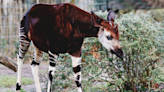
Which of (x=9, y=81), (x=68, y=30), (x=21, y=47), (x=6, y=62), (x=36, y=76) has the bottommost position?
(x=9, y=81)

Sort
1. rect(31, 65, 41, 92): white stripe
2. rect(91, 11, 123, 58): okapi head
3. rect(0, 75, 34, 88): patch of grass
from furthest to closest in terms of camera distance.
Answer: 1. rect(0, 75, 34, 88): patch of grass
2. rect(31, 65, 41, 92): white stripe
3. rect(91, 11, 123, 58): okapi head

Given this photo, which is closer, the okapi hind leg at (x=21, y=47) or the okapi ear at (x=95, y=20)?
the okapi ear at (x=95, y=20)

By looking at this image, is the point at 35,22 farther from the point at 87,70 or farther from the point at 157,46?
the point at 157,46

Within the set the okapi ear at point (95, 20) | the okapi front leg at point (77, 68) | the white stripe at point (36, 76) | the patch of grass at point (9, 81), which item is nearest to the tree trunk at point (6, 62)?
the patch of grass at point (9, 81)

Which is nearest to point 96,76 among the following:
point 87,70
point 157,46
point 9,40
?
point 87,70

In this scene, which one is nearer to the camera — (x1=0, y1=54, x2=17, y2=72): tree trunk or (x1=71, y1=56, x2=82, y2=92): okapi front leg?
(x1=71, y1=56, x2=82, y2=92): okapi front leg

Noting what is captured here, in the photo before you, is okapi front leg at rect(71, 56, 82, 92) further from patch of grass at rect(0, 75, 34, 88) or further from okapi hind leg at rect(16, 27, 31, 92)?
patch of grass at rect(0, 75, 34, 88)

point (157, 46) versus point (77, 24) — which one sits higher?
point (77, 24)

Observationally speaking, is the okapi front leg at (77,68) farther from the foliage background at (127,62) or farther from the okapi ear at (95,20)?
the foliage background at (127,62)

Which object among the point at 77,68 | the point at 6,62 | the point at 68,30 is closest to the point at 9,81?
the point at 6,62

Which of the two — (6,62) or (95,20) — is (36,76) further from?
(6,62)

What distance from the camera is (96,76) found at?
3959mm

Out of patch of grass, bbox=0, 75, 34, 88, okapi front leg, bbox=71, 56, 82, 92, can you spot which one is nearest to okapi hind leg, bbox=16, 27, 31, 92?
okapi front leg, bbox=71, 56, 82, 92

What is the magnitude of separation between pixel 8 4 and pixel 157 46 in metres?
5.84
